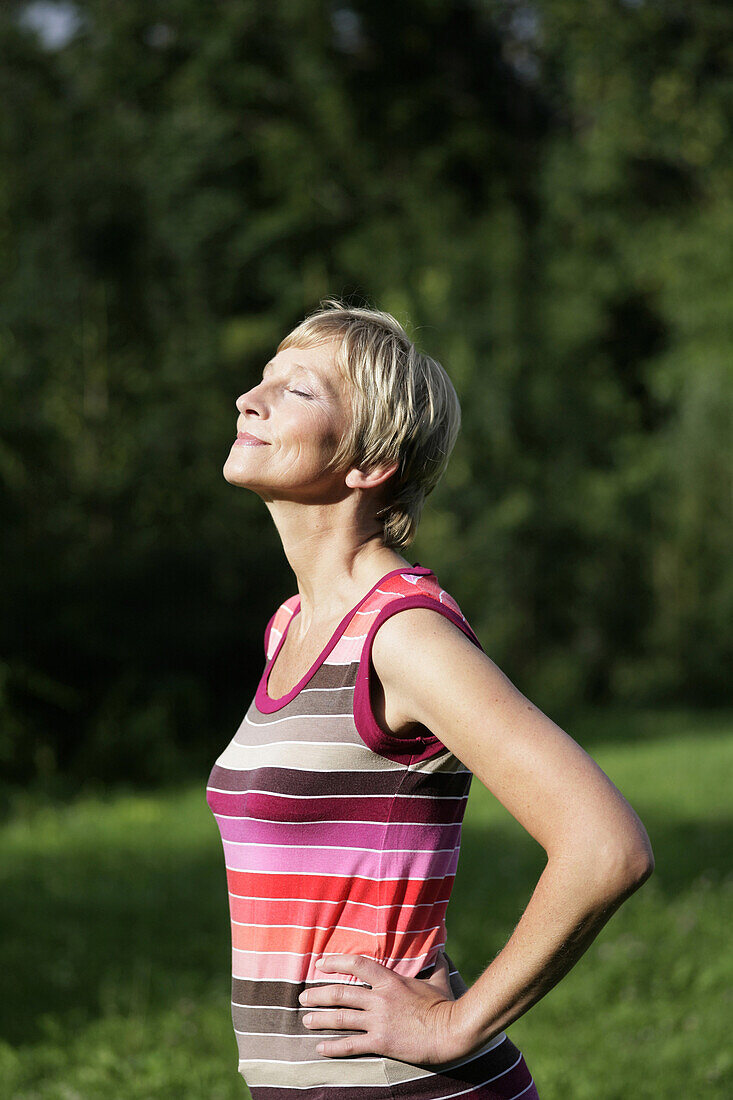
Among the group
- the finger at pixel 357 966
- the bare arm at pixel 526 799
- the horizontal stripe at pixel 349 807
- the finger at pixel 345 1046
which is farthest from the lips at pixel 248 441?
the finger at pixel 345 1046

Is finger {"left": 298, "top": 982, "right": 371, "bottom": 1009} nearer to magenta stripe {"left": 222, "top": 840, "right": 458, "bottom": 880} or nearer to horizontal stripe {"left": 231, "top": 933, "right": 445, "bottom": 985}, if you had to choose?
horizontal stripe {"left": 231, "top": 933, "right": 445, "bottom": 985}

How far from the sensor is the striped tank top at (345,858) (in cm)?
169

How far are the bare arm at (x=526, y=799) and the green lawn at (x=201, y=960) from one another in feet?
10.0

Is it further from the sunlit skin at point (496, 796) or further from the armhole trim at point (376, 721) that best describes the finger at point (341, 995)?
the armhole trim at point (376, 721)

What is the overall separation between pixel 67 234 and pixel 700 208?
1414 centimetres

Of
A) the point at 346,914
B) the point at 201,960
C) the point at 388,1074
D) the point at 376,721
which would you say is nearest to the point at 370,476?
the point at 376,721

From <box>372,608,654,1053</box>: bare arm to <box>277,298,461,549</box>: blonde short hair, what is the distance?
1.15 feet

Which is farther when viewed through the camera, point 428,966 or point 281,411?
point 281,411

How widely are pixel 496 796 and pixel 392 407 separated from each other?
650 millimetres

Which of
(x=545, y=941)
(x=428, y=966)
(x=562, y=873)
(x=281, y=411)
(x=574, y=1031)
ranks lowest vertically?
(x=574, y=1031)

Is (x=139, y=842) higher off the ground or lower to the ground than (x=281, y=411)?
lower

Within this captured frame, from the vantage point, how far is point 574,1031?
502 cm

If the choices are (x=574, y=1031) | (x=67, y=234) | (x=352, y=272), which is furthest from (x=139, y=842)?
(x=352, y=272)

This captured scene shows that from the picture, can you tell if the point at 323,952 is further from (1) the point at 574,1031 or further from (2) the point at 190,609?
(2) the point at 190,609
